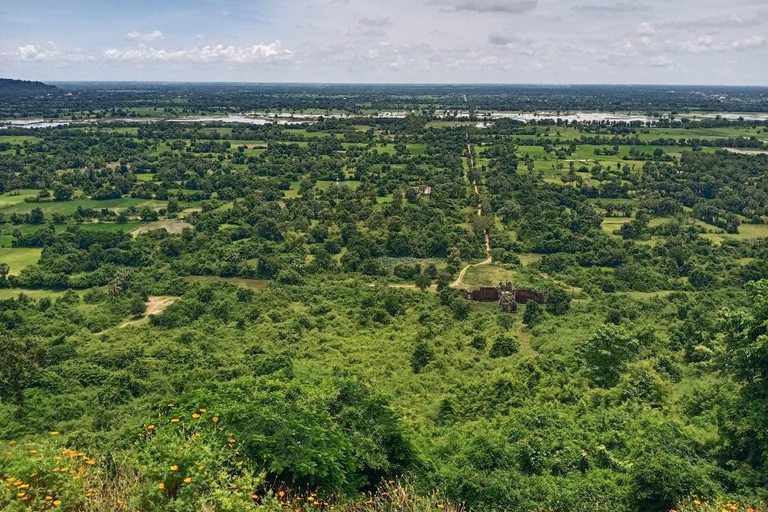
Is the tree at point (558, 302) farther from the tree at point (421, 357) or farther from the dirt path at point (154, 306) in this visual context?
the dirt path at point (154, 306)

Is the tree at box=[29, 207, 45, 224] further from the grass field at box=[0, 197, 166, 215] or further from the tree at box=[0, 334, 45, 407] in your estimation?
the tree at box=[0, 334, 45, 407]

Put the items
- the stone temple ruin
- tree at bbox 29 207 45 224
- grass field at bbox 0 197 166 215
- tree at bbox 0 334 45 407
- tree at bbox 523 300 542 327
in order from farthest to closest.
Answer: grass field at bbox 0 197 166 215 → tree at bbox 29 207 45 224 → the stone temple ruin → tree at bbox 523 300 542 327 → tree at bbox 0 334 45 407

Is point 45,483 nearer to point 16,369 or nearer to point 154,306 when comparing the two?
point 16,369

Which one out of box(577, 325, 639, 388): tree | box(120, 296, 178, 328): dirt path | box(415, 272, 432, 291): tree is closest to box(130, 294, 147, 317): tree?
box(120, 296, 178, 328): dirt path

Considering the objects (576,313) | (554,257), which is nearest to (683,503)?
(576,313)

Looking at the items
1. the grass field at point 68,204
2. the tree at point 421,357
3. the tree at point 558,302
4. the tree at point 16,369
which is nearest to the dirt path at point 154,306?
the tree at point 16,369

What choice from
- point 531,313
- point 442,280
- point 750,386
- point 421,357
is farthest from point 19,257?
point 750,386

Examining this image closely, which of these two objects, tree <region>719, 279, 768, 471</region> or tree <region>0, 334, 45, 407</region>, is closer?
tree <region>719, 279, 768, 471</region>
